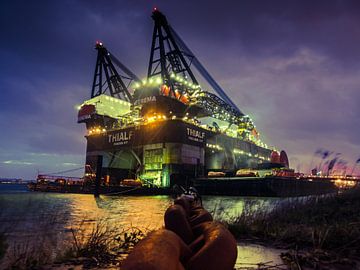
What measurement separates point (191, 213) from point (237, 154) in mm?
62293

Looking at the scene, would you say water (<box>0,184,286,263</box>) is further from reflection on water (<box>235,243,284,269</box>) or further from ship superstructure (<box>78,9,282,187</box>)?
ship superstructure (<box>78,9,282,187</box>)

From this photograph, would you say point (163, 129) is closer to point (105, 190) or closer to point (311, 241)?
point (105, 190)

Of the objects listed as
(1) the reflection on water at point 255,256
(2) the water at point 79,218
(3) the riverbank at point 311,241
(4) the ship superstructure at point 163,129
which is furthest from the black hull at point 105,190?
(1) the reflection on water at point 255,256

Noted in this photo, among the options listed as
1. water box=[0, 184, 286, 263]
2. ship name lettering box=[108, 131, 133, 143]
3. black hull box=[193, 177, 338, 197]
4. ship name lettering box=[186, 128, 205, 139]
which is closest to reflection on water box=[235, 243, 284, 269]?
water box=[0, 184, 286, 263]

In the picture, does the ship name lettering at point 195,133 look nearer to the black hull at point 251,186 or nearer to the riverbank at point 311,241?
the black hull at point 251,186

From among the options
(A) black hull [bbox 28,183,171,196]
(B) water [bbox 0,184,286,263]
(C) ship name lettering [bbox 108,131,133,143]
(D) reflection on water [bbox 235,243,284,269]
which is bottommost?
(A) black hull [bbox 28,183,171,196]

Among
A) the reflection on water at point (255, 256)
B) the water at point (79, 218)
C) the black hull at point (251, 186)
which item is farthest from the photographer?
the black hull at point (251, 186)

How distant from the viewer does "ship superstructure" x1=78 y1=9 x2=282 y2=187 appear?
148 feet

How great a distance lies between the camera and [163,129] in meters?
45.7

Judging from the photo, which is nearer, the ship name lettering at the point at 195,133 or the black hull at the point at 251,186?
the black hull at the point at 251,186

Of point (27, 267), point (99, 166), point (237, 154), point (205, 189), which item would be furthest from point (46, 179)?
point (27, 267)

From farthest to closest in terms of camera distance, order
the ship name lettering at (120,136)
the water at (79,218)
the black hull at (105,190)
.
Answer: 1. the ship name lettering at (120,136)
2. the black hull at (105,190)
3. the water at (79,218)

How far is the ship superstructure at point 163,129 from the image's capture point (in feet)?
148

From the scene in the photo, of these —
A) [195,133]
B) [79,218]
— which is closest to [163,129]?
[195,133]
